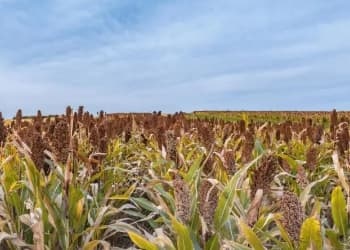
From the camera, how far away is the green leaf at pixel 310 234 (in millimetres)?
1767

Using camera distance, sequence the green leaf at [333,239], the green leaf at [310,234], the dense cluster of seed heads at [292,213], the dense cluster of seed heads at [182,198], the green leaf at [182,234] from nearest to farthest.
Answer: the dense cluster of seed heads at [292,213]
the green leaf at [310,234]
the dense cluster of seed heads at [182,198]
the green leaf at [182,234]
the green leaf at [333,239]

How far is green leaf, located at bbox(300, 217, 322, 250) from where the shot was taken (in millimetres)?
1767

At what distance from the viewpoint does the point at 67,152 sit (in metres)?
3.05

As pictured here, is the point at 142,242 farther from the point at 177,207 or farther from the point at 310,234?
the point at 310,234

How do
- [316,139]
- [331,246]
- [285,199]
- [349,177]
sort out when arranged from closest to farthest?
[285,199], [331,246], [349,177], [316,139]

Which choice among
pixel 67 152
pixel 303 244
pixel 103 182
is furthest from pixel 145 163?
pixel 303 244

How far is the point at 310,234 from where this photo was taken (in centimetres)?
181

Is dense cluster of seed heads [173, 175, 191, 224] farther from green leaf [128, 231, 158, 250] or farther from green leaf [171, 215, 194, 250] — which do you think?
green leaf [128, 231, 158, 250]

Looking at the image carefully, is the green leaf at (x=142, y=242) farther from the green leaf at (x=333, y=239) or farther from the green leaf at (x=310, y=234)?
the green leaf at (x=333, y=239)

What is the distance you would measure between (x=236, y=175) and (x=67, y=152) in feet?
3.20

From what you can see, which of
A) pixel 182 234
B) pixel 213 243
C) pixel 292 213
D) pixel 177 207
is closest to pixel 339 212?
pixel 213 243

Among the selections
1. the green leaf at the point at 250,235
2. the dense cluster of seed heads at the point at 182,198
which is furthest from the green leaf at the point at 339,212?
the dense cluster of seed heads at the point at 182,198

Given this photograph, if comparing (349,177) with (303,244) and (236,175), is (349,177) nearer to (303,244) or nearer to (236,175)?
(236,175)

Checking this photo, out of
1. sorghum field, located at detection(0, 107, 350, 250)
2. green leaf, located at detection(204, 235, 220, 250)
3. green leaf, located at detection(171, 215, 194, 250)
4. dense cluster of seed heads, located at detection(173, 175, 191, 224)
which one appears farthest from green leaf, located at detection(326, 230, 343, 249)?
dense cluster of seed heads, located at detection(173, 175, 191, 224)
